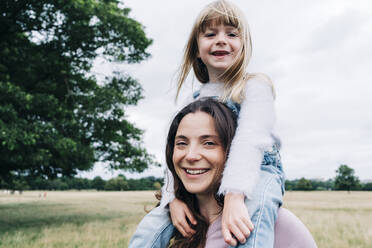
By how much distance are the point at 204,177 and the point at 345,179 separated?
83.2 m

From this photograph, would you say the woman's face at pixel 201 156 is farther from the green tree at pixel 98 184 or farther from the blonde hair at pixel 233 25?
the green tree at pixel 98 184

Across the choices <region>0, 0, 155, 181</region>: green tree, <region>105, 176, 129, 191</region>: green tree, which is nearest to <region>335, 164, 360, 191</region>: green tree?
<region>105, 176, 129, 191</region>: green tree

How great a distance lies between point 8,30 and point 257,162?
39.1 feet

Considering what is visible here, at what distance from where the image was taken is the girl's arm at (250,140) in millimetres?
2012

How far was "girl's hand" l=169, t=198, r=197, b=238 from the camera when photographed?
2264 millimetres

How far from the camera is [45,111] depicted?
11.0 m

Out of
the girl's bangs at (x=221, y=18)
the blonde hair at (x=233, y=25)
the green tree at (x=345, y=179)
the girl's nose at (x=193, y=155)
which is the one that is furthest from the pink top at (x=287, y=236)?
the green tree at (x=345, y=179)

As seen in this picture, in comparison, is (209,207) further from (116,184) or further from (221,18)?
(116,184)

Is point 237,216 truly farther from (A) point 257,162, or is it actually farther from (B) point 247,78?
(B) point 247,78

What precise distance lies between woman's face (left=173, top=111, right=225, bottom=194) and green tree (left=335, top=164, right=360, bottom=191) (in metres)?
82.7

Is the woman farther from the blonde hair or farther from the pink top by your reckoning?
the blonde hair

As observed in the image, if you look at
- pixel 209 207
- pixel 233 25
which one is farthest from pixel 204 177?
pixel 233 25

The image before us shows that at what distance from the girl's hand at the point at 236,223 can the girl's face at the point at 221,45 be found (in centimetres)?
118

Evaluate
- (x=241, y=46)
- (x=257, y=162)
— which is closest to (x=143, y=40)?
(x=241, y=46)
